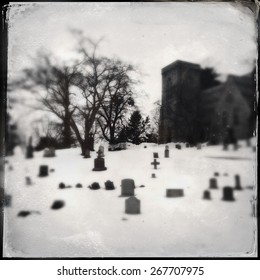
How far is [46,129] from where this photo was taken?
3311 millimetres

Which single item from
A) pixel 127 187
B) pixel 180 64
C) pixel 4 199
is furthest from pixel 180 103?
pixel 4 199

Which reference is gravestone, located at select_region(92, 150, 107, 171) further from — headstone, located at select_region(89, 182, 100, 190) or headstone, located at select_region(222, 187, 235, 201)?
headstone, located at select_region(222, 187, 235, 201)

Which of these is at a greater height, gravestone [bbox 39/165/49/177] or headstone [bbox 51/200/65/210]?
gravestone [bbox 39/165/49/177]

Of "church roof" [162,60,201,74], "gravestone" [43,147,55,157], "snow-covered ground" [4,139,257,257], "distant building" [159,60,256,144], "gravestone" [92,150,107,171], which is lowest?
"snow-covered ground" [4,139,257,257]

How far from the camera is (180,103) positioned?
11.0 ft

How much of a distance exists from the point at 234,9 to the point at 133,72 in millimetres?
1244

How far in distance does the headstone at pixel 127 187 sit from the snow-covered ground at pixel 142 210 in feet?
0.16

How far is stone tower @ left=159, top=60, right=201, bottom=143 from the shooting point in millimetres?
3311

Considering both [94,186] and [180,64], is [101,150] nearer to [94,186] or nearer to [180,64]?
[94,186]

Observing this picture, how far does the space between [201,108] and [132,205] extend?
1.27 meters

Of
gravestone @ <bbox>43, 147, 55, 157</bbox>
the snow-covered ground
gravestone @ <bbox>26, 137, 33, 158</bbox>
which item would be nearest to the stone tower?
the snow-covered ground

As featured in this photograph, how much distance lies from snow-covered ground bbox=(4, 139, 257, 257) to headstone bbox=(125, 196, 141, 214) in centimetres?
5

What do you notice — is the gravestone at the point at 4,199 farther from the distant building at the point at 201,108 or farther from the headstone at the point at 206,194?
the headstone at the point at 206,194

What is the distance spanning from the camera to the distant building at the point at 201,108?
3.23 meters
